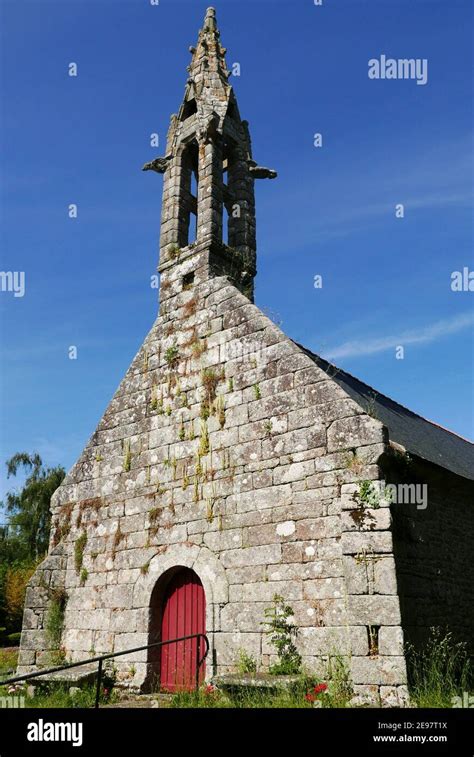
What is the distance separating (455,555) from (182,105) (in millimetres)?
9348

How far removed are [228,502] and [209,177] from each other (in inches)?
225

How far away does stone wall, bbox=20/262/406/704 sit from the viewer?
647 centimetres

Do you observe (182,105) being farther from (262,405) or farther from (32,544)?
(32,544)

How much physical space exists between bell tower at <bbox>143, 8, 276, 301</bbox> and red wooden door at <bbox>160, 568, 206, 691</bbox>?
4.74 m

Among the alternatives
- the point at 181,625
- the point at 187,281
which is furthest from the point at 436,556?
the point at 187,281

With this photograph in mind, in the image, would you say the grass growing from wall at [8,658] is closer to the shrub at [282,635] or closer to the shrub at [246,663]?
the shrub at [246,663]

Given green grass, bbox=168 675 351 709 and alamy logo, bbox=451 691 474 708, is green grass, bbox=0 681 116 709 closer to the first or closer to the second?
green grass, bbox=168 675 351 709

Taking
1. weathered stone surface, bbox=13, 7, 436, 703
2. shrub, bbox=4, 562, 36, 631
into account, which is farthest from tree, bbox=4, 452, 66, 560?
weathered stone surface, bbox=13, 7, 436, 703

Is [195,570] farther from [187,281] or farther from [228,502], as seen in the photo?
[187,281]
